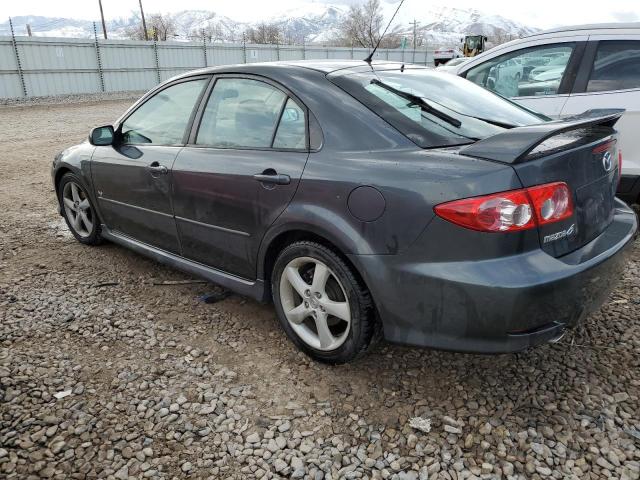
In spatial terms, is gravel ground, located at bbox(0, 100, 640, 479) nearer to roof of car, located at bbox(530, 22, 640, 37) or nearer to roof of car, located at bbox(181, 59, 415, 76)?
roof of car, located at bbox(181, 59, 415, 76)

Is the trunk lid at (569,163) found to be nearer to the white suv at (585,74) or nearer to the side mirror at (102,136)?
the white suv at (585,74)

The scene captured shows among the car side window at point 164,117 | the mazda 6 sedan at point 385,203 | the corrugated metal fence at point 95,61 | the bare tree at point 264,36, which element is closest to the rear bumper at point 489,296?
the mazda 6 sedan at point 385,203

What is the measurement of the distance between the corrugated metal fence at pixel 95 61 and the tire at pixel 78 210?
18.6 meters

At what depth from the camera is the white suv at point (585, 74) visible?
13.9 feet

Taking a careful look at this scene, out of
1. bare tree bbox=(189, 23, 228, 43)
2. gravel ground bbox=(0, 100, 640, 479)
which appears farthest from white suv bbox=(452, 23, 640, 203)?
bare tree bbox=(189, 23, 228, 43)

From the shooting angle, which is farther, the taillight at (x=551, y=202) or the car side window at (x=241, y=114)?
the car side window at (x=241, y=114)

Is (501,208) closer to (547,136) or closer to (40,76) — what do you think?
(547,136)

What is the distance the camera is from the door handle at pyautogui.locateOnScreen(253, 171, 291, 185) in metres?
2.53

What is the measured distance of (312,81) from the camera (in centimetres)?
265

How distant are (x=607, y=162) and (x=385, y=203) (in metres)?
1.14

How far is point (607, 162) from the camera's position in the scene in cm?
240

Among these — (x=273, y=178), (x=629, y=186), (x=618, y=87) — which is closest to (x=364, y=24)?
(x=618, y=87)

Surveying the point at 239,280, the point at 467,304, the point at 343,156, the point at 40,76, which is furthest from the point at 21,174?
the point at 40,76

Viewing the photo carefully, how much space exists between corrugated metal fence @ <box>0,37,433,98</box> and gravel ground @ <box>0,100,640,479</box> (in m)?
20.3
